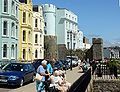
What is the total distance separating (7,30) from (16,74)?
22213mm

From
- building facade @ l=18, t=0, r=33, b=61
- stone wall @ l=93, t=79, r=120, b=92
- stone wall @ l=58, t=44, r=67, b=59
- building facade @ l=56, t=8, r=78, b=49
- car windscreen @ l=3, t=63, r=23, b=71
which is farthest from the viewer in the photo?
building facade @ l=56, t=8, r=78, b=49

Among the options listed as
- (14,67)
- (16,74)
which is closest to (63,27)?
(14,67)

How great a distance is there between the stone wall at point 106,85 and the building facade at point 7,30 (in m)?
24.7

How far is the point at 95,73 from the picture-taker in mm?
20875

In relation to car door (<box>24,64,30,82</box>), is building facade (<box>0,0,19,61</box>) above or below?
above

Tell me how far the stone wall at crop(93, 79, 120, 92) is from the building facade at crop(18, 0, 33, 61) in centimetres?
3264

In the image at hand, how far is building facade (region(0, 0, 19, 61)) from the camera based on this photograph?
4247 cm

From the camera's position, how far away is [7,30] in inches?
1698

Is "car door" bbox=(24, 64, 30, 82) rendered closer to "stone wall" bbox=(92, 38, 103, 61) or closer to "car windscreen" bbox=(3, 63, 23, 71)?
"car windscreen" bbox=(3, 63, 23, 71)

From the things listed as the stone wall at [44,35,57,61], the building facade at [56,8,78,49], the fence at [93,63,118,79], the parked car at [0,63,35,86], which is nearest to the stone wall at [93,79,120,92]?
the fence at [93,63,118,79]

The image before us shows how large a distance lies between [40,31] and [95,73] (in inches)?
1696

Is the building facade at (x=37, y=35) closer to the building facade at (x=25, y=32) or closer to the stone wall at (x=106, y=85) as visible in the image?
the building facade at (x=25, y=32)

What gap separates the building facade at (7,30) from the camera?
42.5m

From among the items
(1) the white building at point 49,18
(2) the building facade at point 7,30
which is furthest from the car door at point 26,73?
Result: (1) the white building at point 49,18
